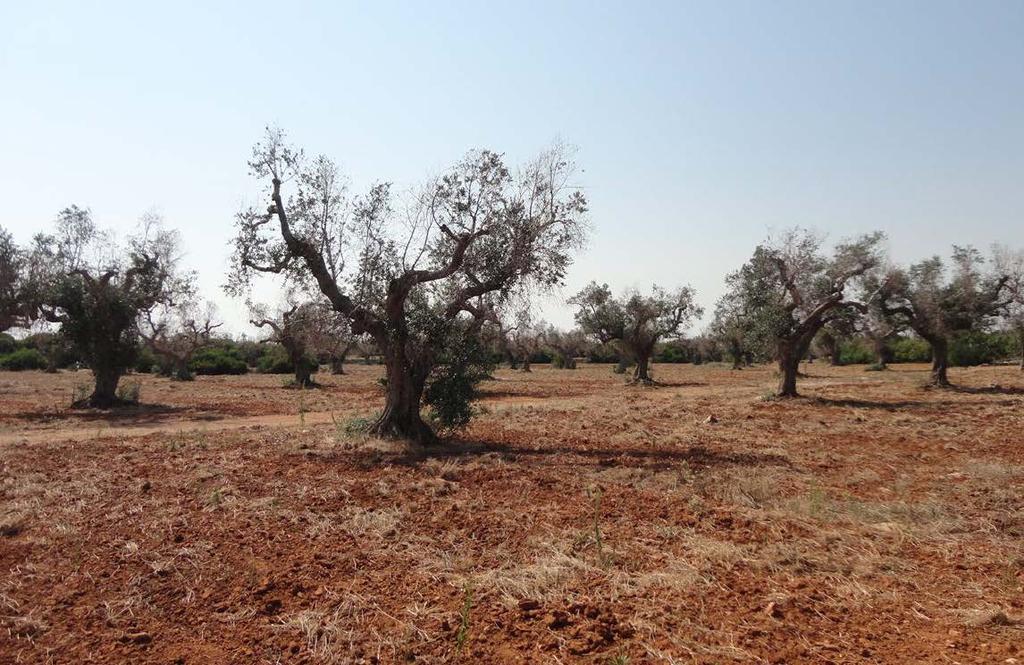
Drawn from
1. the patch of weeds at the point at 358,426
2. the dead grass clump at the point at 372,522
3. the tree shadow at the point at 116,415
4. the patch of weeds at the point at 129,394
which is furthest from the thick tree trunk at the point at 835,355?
the dead grass clump at the point at 372,522

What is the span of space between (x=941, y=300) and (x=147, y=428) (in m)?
32.2

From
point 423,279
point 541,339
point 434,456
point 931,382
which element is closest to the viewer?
point 434,456

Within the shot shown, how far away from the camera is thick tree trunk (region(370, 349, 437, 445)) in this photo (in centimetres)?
1374

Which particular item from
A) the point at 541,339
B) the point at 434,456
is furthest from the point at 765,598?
the point at 541,339

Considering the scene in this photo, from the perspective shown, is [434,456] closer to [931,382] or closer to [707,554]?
[707,554]

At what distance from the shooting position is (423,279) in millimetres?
13492

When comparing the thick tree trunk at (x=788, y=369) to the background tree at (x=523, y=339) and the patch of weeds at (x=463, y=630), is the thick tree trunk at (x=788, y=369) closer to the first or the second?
the background tree at (x=523, y=339)

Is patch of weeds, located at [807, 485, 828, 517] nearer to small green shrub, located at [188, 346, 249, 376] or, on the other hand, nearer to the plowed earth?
the plowed earth

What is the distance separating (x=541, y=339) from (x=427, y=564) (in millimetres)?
69559

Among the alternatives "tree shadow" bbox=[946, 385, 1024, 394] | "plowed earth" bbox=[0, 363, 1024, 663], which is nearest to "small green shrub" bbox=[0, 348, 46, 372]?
"plowed earth" bbox=[0, 363, 1024, 663]

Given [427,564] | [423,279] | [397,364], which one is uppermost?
[423,279]

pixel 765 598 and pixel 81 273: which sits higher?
pixel 81 273

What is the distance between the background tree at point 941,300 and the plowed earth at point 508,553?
1828cm

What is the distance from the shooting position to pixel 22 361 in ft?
182
